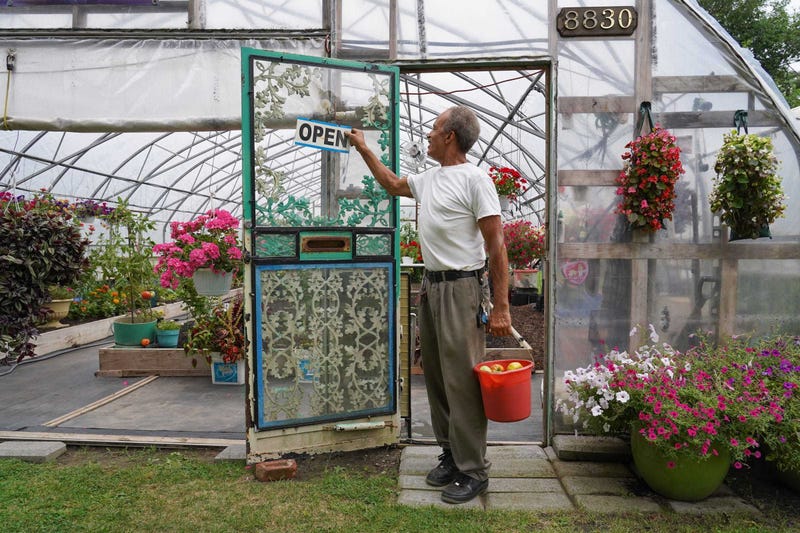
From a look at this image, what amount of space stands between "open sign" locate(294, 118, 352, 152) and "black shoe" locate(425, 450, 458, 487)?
1781mm

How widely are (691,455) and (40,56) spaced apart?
A: 172 inches

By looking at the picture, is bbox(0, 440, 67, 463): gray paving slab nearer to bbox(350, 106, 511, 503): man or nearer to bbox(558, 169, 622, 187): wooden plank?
bbox(350, 106, 511, 503): man

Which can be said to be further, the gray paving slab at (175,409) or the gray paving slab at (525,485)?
the gray paving slab at (175,409)

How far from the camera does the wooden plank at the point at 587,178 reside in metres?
3.30

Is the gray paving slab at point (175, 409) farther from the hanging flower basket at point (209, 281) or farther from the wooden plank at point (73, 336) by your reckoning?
the wooden plank at point (73, 336)

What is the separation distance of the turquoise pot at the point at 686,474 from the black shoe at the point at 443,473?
95 cm

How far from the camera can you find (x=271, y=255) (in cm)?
304

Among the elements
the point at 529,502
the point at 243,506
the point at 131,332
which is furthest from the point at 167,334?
the point at 529,502

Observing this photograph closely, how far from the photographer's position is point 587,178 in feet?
10.8

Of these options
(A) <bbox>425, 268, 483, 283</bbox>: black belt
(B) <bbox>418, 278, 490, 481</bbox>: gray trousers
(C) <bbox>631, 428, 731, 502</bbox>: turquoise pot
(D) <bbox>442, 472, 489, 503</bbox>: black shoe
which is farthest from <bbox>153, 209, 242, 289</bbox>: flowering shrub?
(C) <bbox>631, 428, 731, 502</bbox>: turquoise pot

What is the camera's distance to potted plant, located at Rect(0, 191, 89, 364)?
427cm

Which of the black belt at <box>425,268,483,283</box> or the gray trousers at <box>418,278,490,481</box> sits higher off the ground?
the black belt at <box>425,268,483,283</box>

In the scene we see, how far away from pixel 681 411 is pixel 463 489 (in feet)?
3.49

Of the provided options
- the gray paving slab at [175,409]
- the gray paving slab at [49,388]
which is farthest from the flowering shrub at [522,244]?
the gray paving slab at [49,388]
